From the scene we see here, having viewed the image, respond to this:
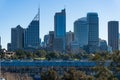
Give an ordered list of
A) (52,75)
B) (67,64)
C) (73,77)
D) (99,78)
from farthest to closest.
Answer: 1. (67,64)
2. (52,75)
3. (73,77)
4. (99,78)

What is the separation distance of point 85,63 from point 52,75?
5100cm

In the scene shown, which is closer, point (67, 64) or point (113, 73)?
point (113, 73)

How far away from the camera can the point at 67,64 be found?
91.6 m

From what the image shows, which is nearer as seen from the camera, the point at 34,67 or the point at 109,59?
the point at 109,59

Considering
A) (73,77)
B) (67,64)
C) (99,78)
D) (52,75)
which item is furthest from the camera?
(67,64)

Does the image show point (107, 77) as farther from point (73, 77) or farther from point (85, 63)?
point (85, 63)

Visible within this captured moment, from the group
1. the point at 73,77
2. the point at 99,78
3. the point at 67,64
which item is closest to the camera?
the point at 99,78

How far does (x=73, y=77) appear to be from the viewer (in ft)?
125

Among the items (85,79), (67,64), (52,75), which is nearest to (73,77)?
(85,79)

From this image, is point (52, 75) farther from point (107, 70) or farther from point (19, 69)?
point (19, 69)

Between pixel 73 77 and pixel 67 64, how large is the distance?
175ft

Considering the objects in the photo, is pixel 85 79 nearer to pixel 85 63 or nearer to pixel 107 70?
pixel 107 70

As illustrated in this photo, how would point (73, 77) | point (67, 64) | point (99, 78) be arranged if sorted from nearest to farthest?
point (99, 78), point (73, 77), point (67, 64)

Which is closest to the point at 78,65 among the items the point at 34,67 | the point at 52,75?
the point at 34,67
